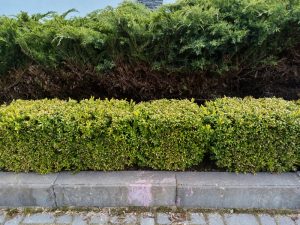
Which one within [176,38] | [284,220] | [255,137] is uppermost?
[176,38]

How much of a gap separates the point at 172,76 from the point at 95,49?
89 centimetres

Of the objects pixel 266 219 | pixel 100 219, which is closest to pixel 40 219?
pixel 100 219

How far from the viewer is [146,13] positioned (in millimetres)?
3600

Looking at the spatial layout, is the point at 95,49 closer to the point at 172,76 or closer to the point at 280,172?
the point at 172,76

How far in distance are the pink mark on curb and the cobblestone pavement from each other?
0.10 meters

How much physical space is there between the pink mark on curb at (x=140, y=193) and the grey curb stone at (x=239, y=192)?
268 mm

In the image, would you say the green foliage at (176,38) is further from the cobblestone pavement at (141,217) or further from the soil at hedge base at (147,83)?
the cobblestone pavement at (141,217)

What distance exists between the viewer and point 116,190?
2.74m

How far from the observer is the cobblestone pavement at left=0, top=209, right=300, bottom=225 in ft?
8.68

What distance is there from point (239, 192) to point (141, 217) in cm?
90

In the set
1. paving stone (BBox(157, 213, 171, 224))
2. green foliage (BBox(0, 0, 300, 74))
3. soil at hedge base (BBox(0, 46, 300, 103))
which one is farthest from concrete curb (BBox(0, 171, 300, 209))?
green foliage (BBox(0, 0, 300, 74))

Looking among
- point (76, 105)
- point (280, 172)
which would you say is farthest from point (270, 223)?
point (76, 105)

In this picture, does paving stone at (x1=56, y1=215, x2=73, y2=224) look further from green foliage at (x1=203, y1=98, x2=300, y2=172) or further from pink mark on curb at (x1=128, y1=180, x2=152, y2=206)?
green foliage at (x1=203, y1=98, x2=300, y2=172)

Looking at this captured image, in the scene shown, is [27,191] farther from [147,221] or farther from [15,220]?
[147,221]
